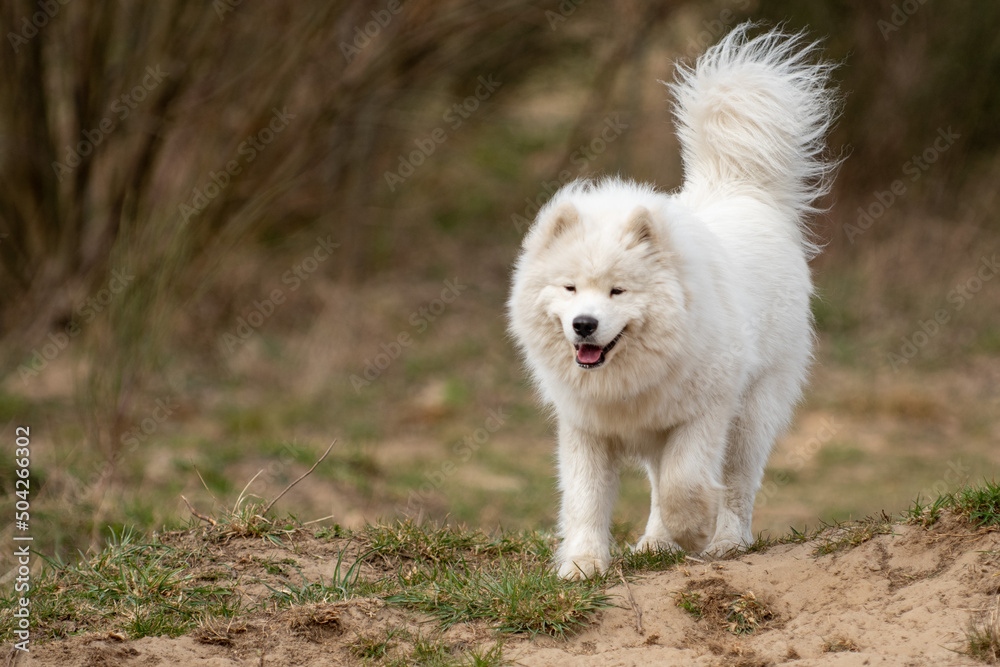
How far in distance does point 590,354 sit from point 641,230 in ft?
1.96

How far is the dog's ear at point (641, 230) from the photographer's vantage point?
14.2ft

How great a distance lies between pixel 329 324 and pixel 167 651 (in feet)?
28.1

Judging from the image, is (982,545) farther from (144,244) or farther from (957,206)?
(957,206)

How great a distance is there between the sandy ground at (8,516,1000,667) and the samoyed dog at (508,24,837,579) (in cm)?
53

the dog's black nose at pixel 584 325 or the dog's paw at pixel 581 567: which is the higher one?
the dog's black nose at pixel 584 325

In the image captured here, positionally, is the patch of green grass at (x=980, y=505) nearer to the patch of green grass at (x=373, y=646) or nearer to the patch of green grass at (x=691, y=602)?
the patch of green grass at (x=691, y=602)

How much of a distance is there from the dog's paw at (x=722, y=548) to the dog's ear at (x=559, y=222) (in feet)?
5.28

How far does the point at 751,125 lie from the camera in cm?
540

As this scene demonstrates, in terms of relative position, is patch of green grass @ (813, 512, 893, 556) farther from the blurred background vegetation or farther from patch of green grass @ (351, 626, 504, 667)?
the blurred background vegetation

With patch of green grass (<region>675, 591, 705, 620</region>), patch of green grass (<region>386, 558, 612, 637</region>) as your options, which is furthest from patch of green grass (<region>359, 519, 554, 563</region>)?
patch of green grass (<region>675, 591, 705, 620</region>)

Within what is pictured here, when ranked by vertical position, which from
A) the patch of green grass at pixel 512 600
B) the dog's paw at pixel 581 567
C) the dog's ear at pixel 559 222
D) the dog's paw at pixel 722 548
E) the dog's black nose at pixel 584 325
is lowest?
the patch of green grass at pixel 512 600

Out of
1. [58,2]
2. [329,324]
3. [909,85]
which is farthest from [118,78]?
[909,85]

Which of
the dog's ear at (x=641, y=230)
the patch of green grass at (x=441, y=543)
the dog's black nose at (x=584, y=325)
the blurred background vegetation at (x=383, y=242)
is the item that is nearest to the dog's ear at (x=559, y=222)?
the dog's ear at (x=641, y=230)

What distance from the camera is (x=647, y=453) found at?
15.7 ft
